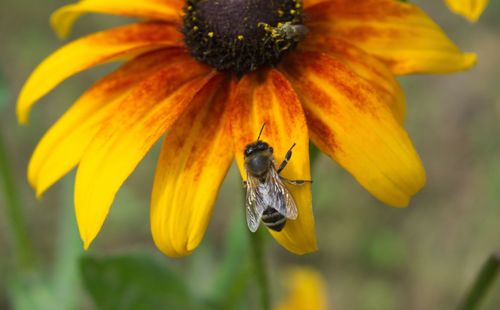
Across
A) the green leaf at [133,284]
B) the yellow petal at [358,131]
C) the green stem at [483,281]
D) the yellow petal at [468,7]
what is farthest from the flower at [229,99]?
the green stem at [483,281]

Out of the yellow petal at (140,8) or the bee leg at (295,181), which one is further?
the yellow petal at (140,8)

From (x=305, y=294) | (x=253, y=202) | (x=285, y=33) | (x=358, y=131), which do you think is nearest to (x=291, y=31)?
(x=285, y=33)

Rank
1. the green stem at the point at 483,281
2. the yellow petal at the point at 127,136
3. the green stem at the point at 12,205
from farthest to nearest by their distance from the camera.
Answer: the green stem at the point at 12,205
the green stem at the point at 483,281
the yellow petal at the point at 127,136

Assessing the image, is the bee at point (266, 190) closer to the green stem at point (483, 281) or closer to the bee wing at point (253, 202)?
the bee wing at point (253, 202)

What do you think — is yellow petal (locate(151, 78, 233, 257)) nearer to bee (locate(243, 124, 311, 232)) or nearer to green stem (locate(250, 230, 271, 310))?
bee (locate(243, 124, 311, 232))

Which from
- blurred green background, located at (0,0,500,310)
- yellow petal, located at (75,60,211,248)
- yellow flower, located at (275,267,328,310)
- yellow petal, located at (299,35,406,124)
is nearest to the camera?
yellow petal, located at (75,60,211,248)

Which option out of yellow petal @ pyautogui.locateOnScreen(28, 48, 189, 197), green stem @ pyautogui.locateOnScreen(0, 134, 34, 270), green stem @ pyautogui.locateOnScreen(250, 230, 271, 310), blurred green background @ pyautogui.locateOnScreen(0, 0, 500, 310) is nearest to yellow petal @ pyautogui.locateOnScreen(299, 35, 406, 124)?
yellow petal @ pyautogui.locateOnScreen(28, 48, 189, 197)
